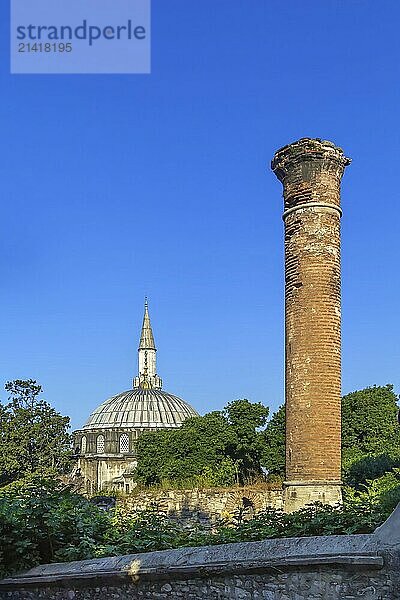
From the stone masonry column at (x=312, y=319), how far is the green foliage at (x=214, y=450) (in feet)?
47.9

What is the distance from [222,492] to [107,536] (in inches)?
467

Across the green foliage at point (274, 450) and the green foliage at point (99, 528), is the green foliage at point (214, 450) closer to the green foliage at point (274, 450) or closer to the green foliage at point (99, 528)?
Result: the green foliage at point (274, 450)

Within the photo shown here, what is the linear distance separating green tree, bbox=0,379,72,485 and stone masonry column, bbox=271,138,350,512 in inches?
1207

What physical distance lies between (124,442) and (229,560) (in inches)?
2296

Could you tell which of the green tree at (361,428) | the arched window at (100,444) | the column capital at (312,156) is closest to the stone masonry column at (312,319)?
the column capital at (312,156)

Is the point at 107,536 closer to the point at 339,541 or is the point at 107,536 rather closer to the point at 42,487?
the point at 42,487

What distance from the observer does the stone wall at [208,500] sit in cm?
1836

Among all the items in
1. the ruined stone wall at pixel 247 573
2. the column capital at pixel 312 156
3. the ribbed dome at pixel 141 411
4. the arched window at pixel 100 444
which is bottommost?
the arched window at pixel 100 444

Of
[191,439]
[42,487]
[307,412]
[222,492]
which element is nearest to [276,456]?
[191,439]

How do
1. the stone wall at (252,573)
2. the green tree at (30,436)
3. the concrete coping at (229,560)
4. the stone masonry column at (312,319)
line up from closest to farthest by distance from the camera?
1. the stone wall at (252,573)
2. the concrete coping at (229,560)
3. the stone masonry column at (312,319)
4. the green tree at (30,436)

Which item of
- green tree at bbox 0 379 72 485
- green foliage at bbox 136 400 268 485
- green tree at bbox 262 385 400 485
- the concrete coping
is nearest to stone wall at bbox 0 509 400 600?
the concrete coping

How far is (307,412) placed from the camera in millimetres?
13578

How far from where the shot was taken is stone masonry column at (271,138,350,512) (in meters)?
13.5

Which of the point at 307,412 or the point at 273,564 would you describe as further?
the point at 307,412
